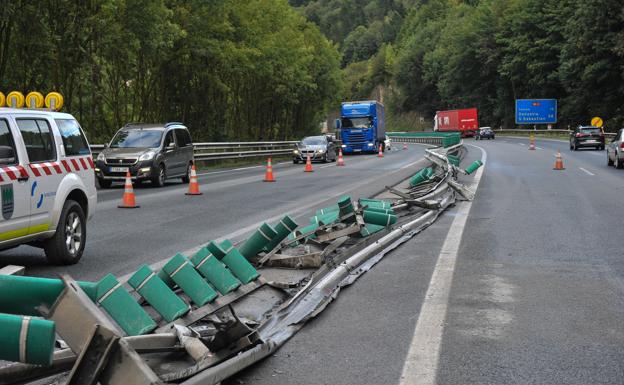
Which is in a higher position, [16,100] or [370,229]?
[16,100]

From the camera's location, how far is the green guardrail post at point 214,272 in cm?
613

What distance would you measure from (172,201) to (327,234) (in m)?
8.30

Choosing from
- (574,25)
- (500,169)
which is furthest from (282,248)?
(574,25)

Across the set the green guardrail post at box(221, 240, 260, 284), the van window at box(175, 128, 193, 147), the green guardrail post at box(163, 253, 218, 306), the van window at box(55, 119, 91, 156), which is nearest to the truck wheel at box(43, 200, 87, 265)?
the van window at box(55, 119, 91, 156)

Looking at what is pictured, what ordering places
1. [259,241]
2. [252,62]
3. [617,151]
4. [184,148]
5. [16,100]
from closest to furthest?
[259,241] → [16,100] → [184,148] → [617,151] → [252,62]

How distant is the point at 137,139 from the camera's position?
22156mm

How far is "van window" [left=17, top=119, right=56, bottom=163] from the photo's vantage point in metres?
7.95

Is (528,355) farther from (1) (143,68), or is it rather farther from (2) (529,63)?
(2) (529,63)

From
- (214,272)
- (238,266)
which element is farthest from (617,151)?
(214,272)

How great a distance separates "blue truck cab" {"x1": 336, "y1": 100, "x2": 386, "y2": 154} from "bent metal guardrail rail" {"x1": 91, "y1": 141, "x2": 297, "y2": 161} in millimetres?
3754

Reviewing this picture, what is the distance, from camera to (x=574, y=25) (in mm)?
73625

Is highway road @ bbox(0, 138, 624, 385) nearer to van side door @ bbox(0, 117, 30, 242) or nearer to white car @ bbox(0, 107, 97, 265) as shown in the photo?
white car @ bbox(0, 107, 97, 265)

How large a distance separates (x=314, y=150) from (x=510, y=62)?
63.1 m

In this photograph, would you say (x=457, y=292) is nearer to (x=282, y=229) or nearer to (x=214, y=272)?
(x=282, y=229)
